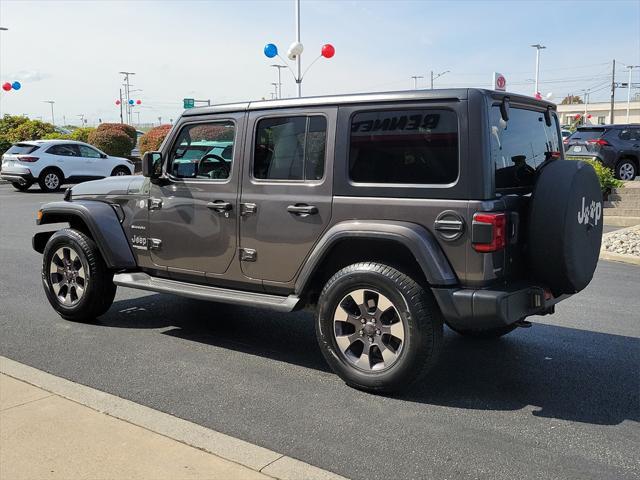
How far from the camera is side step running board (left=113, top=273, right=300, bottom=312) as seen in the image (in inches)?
185

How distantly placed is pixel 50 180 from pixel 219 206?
17606 millimetres

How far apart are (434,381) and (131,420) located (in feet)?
6.81

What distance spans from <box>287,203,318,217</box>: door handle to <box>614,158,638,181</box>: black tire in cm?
1523

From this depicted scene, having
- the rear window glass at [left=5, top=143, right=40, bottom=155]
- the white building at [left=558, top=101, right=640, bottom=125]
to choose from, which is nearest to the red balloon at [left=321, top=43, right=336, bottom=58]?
the rear window glass at [left=5, top=143, right=40, bottom=155]

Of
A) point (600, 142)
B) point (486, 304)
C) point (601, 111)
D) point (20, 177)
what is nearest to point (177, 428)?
point (486, 304)

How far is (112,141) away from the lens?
29594mm

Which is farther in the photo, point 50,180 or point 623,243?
point 50,180

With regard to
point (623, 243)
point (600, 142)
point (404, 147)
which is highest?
point (600, 142)

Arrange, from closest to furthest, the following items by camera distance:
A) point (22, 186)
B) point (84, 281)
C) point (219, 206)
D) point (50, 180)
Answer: point (219, 206), point (84, 281), point (50, 180), point (22, 186)

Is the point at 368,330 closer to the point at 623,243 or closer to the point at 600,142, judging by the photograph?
the point at 623,243

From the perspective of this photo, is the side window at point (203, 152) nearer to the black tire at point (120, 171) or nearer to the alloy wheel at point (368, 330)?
the alloy wheel at point (368, 330)

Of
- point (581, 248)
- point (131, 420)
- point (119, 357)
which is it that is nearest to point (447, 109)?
point (581, 248)

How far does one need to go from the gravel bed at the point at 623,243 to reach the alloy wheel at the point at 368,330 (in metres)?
6.88

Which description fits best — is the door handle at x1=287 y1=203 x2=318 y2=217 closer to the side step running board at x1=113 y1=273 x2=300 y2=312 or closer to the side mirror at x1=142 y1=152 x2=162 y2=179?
the side step running board at x1=113 y1=273 x2=300 y2=312
